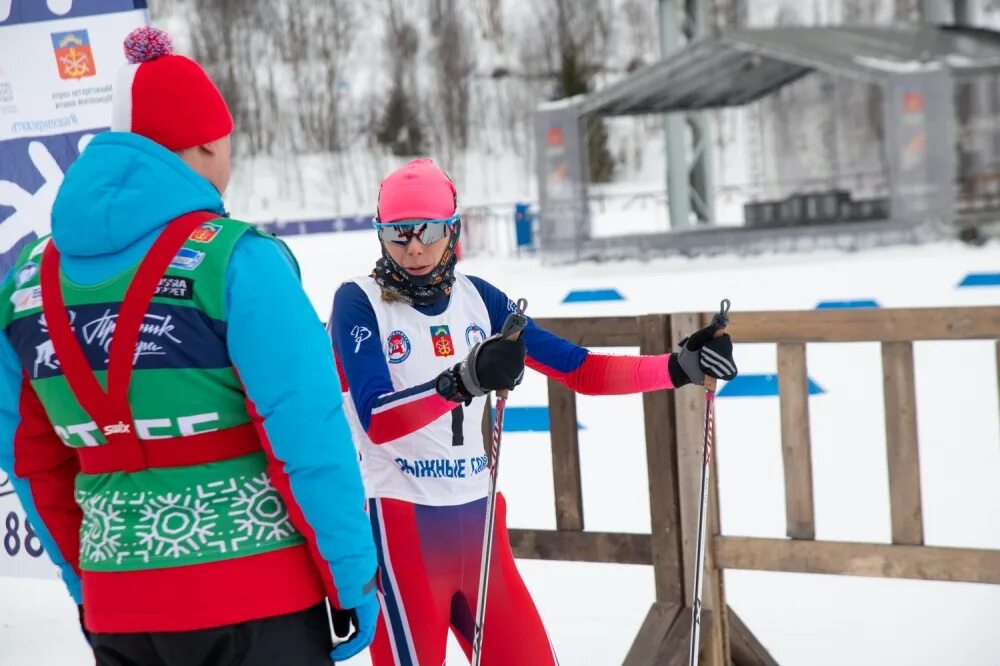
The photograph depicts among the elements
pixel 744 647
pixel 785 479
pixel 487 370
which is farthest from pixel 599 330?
pixel 487 370

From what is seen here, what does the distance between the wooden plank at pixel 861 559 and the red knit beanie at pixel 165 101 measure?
2532mm

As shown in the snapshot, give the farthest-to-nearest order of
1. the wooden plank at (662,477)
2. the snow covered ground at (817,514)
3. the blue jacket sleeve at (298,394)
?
the snow covered ground at (817,514) < the wooden plank at (662,477) < the blue jacket sleeve at (298,394)

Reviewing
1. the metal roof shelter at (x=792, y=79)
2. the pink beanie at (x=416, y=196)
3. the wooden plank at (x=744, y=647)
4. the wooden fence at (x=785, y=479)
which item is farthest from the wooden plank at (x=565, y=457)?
the metal roof shelter at (x=792, y=79)

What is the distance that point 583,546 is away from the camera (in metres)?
4.14

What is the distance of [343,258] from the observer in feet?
84.9

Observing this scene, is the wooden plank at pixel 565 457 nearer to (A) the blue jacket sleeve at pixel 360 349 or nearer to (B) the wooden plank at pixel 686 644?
(B) the wooden plank at pixel 686 644

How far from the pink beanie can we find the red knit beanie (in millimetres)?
818

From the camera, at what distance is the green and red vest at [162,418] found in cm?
182

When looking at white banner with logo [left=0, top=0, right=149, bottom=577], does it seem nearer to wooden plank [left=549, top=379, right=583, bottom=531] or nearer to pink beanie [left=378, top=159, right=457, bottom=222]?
wooden plank [left=549, top=379, right=583, bottom=531]

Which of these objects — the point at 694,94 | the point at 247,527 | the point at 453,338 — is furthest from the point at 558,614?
the point at 694,94

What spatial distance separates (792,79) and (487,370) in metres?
22.3

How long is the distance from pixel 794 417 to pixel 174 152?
247 cm

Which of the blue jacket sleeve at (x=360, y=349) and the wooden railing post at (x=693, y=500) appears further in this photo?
the wooden railing post at (x=693, y=500)

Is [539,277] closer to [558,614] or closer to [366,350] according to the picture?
[558,614]
